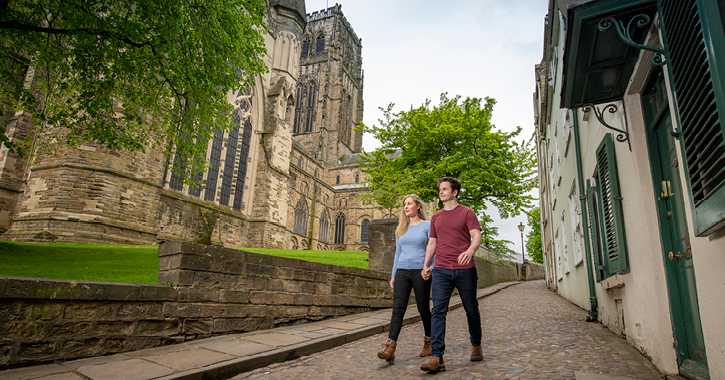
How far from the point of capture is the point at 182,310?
4.49m

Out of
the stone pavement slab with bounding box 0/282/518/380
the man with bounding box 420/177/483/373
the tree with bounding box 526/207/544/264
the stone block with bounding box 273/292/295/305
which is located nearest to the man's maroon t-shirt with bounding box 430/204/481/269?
the man with bounding box 420/177/483/373

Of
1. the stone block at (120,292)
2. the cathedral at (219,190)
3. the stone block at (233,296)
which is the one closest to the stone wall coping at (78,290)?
the stone block at (120,292)

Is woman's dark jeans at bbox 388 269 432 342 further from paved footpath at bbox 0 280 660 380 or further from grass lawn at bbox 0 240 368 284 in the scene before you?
grass lawn at bbox 0 240 368 284

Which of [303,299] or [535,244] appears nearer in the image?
[303,299]

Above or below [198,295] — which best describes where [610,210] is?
above

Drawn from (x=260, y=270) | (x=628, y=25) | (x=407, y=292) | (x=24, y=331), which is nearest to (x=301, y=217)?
(x=260, y=270)

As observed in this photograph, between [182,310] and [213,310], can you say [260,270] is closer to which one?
[213,310]

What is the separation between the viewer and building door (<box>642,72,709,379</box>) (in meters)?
2.77

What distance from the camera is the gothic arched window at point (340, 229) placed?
48.5 m

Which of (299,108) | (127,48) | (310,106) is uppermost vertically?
(310,106)

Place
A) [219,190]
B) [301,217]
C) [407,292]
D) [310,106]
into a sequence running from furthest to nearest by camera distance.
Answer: [310,106] < [301,217] < [219,190] < [407,292]

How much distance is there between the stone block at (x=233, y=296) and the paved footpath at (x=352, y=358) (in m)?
0.44

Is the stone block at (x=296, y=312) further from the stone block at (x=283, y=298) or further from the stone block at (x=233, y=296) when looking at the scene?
the stone block at (x=233, y=296)

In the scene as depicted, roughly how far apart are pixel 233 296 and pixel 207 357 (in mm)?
1411
